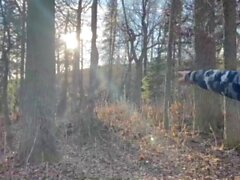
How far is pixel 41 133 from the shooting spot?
7508 millimetres

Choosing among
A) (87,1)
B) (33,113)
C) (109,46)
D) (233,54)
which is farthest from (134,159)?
(109,46)

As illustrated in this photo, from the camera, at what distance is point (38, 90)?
7.49 meters

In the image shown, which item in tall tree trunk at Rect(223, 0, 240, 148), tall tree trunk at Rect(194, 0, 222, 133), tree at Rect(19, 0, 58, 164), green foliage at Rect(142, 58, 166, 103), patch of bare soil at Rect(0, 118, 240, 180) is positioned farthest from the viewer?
green foliage at Rect(142, 58, 166, 103)

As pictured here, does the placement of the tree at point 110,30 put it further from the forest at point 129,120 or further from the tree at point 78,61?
the forest at point 129,120

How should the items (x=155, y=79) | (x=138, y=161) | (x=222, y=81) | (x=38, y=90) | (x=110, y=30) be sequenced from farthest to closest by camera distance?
(x=155, y=79) → (x=110, y=30) → (x=138, y=161) → (x=38, y=90) → (x=222, y=81)

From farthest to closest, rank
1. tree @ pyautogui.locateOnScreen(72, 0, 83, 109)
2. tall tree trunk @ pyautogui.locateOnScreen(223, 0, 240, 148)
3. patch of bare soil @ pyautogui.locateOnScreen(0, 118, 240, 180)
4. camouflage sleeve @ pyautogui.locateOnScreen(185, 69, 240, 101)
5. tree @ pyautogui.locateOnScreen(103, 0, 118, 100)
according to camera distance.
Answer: tree @ pyautogui.locateOnScreen(103, 0, 118, 100) < tree @ pyautogui.locateOnScreen(72, 0, 83, 109) < tall tree trunk @ pyautogui.locateOnScreen(223, 0, 240, 148) < patch of bare soil @ pyautogui.locateOnScreen(0, 118, 240, 180) < camouflage sleeve @ pyautogui.locateOnScreen(185, 69, 240, 101)

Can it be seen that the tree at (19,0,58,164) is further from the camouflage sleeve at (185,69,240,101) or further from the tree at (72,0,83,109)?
the tree at (72,0,83,109)

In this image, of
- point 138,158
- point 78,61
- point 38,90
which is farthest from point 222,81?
point 78,61

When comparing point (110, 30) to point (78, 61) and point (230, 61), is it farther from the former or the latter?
point (230, 61)

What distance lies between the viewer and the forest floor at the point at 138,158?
6801 millimetres

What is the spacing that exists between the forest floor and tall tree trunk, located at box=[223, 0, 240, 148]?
365 mm

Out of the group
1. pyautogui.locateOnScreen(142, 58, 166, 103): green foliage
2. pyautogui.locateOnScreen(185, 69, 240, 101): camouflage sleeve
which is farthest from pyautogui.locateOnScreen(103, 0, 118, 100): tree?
pyautogui.locateOnScreen(185, 69, 240, 101): camouflage sleeve

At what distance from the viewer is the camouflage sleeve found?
5.90 feet

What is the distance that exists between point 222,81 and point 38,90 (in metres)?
6.04
